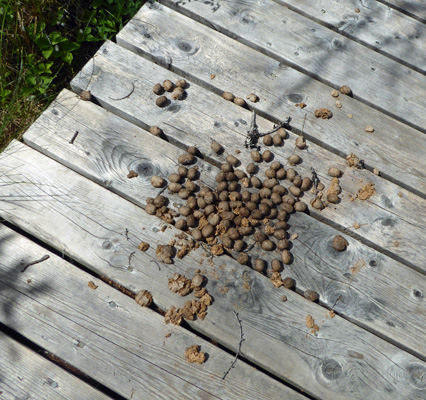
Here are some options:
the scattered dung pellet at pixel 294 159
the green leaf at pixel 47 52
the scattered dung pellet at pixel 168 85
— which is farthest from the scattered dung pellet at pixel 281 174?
the green leaf at pixel 47 52

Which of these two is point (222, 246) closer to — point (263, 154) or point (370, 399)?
point (263, 154)

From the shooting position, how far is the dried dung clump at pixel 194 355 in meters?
1.79

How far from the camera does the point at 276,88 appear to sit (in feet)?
7.85

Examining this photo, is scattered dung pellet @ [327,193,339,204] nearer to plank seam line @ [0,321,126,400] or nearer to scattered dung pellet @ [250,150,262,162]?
scattered dung pellet @ [250,150,262,162]

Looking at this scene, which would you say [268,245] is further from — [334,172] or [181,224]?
[334,172]

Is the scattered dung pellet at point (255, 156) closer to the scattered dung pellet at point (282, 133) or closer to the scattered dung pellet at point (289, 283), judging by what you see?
the scattered dung pellet at point (282, 133)

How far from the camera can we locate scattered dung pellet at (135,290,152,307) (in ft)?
6.14

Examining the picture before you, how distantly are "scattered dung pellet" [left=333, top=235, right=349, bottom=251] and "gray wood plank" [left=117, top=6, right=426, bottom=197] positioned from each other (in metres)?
0.46

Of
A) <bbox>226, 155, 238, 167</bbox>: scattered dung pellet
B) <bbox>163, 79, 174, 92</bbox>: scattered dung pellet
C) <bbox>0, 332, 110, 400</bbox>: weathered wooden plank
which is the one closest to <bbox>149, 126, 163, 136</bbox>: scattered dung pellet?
<bbox>163, 79, 174, 92</bbox>: scattered dung pellet

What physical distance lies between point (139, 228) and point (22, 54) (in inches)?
55.9

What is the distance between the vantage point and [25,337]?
6.04 feet

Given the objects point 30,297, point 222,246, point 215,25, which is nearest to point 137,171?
point 222,246

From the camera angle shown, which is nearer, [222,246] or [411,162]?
[222,246]

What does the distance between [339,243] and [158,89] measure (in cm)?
121
